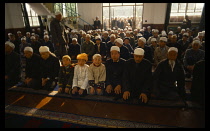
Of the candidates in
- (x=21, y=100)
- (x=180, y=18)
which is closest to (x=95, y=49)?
(x=21, y=100)

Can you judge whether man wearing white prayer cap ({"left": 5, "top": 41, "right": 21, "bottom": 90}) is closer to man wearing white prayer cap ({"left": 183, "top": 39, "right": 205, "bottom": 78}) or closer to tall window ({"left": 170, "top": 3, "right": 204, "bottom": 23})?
man wearing white prayer cap ({"left": 183, "top": 39, "right": 205, "bottom": 78})

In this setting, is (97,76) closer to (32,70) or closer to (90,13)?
(32,70)

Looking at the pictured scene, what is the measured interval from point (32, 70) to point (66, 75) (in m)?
1.01

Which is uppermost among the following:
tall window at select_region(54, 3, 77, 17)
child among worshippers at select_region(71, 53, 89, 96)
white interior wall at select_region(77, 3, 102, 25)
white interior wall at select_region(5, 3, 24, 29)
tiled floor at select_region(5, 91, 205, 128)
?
white interior wall at select_region(77, 3, 102, 25)

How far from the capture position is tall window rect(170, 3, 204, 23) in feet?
32.9

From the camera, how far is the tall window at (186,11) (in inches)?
395

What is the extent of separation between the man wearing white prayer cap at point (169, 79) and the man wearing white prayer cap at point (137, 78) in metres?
0.16

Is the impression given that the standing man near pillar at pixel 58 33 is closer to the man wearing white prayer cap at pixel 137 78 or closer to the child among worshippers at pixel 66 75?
the child among worshippers at pixel 66 75

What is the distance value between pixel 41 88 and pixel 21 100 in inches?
19.4

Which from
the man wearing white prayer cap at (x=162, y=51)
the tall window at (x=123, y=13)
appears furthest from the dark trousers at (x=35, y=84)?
the tall window at (x=123, y=13)

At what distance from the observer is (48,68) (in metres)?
3.24

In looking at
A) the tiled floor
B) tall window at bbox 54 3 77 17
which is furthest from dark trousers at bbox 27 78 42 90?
tall window at bbox 54 3 77 17

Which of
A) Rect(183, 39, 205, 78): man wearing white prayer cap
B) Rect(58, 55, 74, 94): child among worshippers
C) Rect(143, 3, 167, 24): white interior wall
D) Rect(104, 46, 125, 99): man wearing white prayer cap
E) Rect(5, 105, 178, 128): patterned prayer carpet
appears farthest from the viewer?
Rect(143, 3, 167, 24): white interior wall

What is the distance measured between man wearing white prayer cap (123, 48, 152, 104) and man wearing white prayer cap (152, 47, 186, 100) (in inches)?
6.3
